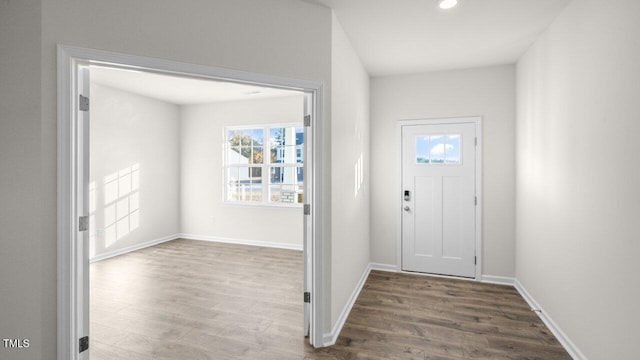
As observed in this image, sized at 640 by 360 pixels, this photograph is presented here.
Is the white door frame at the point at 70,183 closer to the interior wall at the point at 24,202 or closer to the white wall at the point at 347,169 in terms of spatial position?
the interior wall at the point at 24,202

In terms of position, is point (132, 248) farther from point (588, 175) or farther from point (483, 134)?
point (588, 175)

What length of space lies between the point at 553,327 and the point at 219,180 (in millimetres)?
5367

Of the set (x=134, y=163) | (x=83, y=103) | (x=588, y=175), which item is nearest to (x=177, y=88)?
(x=134, y=163)

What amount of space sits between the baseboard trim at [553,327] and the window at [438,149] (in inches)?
66.8

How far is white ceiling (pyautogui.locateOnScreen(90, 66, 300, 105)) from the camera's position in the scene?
422 cm

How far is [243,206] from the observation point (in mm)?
5621

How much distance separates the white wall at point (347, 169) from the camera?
2506 millimetres

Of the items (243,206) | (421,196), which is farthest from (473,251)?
(243,206)

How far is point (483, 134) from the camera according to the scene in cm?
374

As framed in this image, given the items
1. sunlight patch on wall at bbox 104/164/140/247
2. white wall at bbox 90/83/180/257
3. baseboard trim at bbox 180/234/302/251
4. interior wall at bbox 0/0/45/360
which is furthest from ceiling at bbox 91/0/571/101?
baseboard trim at bbox 180/234/302/251

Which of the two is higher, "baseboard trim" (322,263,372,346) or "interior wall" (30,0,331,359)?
"interior wall" (30,0,331,359)

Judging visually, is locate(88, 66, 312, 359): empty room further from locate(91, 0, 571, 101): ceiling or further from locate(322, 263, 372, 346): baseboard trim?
locate(91, 0, 571, 101): ceiling

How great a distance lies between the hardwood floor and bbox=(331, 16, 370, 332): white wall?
0.40m

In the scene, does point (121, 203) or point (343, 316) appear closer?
point (343, 316)
